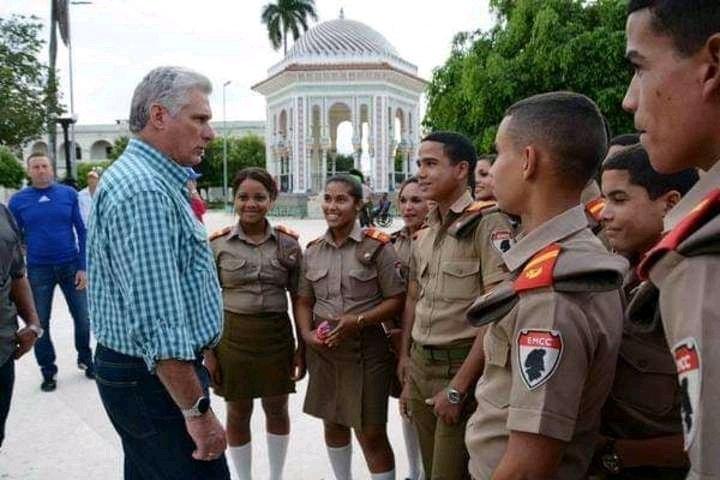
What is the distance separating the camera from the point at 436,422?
9.27ft

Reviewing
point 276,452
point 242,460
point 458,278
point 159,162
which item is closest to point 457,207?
point 458,278

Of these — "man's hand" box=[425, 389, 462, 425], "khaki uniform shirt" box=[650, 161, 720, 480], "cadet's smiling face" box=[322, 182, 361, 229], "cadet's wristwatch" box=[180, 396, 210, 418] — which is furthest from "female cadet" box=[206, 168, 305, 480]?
"khaki uniform shirt" box=[650, 161, 720, 480]

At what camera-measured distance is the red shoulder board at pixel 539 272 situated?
4.85 feet

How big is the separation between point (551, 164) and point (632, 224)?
585 mm

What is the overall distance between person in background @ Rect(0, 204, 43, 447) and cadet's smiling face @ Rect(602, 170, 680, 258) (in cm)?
279

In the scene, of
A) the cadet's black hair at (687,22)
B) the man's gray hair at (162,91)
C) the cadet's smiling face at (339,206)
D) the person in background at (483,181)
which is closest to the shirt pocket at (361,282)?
the cadet's smiling face at (339,206)

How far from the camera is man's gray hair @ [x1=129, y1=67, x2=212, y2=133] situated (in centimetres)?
220

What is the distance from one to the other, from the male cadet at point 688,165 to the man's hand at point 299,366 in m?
2.78

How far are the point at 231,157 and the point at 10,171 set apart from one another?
17.1 m

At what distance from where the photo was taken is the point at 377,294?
3.48 m

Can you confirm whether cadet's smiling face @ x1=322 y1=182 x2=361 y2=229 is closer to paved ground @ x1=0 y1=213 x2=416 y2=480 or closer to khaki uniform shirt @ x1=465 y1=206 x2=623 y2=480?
paved ground @ x1=0 y1=213 x2=416 y2=480

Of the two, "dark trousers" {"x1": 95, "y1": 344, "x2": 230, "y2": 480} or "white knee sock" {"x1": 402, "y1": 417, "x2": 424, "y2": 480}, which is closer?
"dark trousers" {"x1": 95, "y1": 344, "x2": 230, "y2": 480}

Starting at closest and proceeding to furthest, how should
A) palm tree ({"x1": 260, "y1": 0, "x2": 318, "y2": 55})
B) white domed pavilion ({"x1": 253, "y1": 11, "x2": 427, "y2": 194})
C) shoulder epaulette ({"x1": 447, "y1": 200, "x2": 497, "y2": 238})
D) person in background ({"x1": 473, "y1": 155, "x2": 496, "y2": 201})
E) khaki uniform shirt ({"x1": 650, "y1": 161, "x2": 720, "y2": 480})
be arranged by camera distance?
1. khaki uniform shirt ({"x1": 650, "y1": 161, "x2": 720, "y2": 480})
2. shoulder epaulette ({"x1": 447, "y1": 200, "x2": 497, "y2": 238})
3. person in background ({"x1": 473, "y1": 155, "x2": 496, "y2": 201})
4. white domed pavilion ({"x1": 253, "y1": 11, "x2": 427, "y2": 194})
5. palm tree ({"x1": 260, "y1": 0, "x2": 318, "y2": 55})

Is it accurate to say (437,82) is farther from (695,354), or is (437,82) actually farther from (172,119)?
(695,354)
